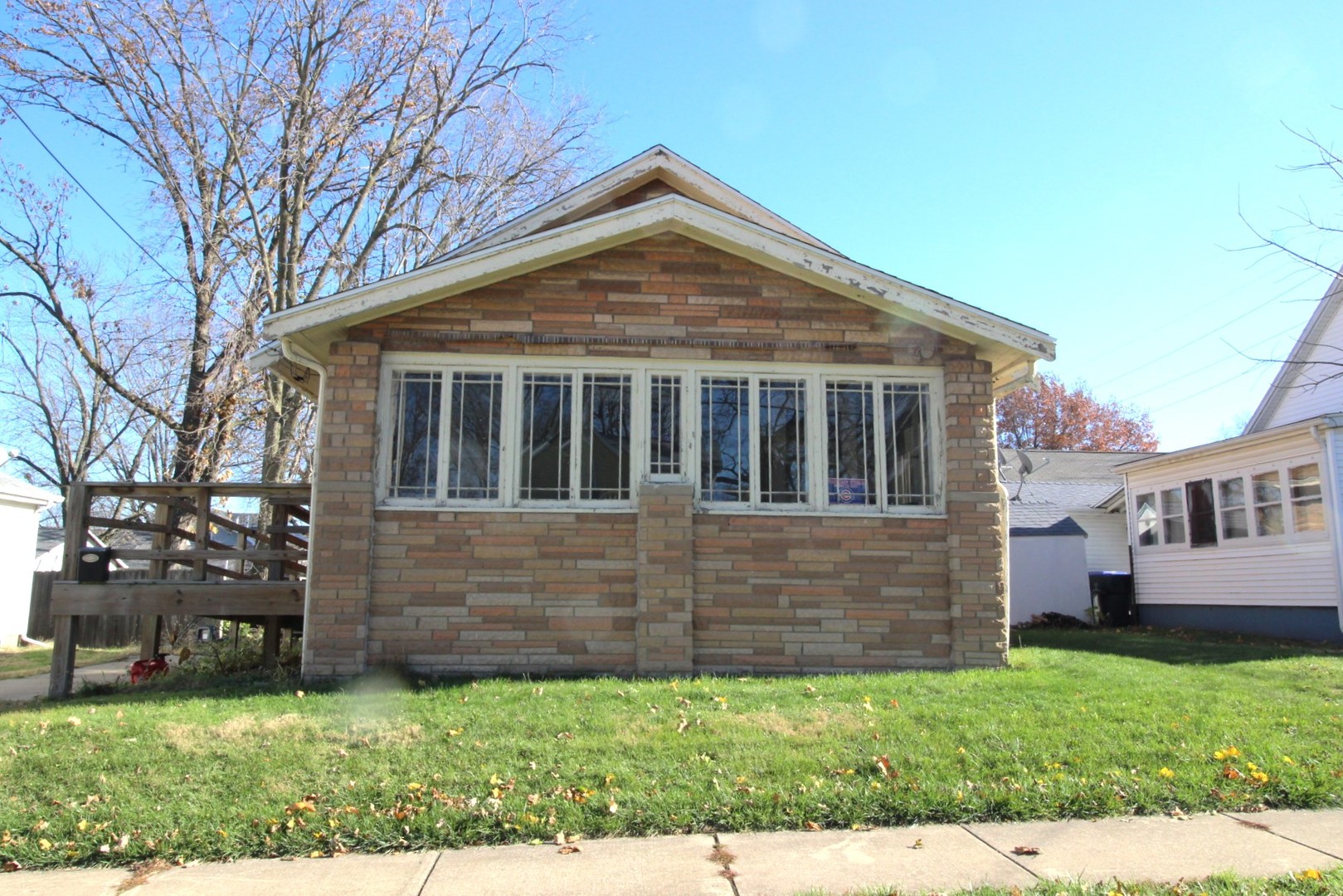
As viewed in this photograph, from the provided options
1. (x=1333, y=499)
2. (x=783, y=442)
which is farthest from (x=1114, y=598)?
(x=783, y=442)

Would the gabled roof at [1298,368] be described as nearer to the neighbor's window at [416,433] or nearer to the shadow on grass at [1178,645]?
the shadow on grass at [1178,645]

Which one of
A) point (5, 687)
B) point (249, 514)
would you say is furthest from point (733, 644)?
point (249, 514)

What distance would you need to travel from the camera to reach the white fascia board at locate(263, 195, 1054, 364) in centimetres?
845

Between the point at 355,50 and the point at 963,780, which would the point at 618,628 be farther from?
the point at 355,50

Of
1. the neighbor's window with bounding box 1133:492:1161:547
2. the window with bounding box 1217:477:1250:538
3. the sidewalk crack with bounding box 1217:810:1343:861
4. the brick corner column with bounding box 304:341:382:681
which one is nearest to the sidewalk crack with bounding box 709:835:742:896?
the sidewalk crack with bounding box 1217:810:1343:861

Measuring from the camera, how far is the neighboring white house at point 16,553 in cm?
2162

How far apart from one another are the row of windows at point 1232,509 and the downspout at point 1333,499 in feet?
0.96

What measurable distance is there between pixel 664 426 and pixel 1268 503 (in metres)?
12.1

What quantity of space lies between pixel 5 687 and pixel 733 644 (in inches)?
328

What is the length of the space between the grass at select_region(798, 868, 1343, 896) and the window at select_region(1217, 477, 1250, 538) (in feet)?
46.4

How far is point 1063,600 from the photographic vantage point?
1891cm

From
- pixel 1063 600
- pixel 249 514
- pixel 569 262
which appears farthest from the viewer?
pixel 249 514

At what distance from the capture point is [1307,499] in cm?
1509

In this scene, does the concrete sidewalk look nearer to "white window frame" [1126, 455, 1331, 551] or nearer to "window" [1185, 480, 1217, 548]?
"white window frame" [1126, 455, 1331, 551]
